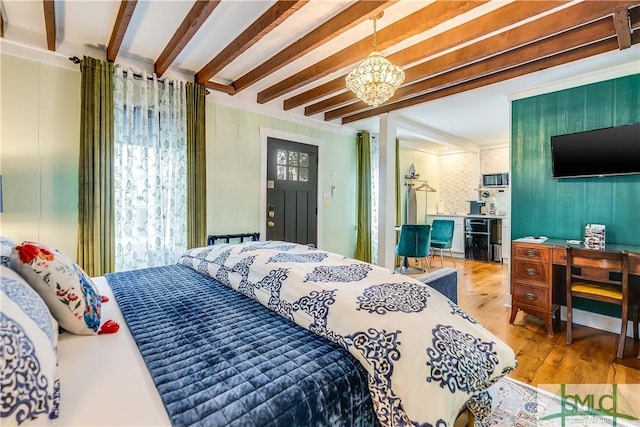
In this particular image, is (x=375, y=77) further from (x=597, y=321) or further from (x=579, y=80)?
(x=597, y=321)

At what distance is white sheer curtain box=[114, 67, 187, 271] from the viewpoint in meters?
2.71

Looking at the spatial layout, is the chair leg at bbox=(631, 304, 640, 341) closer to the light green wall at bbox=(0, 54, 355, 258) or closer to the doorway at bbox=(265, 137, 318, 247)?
the doorway at bbox=(265, 137, 318, 247)

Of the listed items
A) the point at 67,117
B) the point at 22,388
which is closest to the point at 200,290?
the point at 22,388

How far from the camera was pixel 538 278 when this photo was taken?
273 cm

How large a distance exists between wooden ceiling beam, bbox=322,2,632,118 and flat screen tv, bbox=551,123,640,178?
3.27ft

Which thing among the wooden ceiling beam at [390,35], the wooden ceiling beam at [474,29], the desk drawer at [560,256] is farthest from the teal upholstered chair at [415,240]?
the wooden ceiling beam at [390,35]

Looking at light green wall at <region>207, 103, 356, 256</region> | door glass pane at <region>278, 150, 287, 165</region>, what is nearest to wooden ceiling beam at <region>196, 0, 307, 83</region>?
light green wall at <region>207, 103, 356, 256</region>

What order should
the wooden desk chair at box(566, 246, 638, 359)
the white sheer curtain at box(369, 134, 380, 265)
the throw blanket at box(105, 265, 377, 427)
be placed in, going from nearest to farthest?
the throw blanket at box(105, 265, 377, 427) → the wooden desk chair at box(566, 246, 638, 359) → the white sheer curtain at box(369, 134, 380, 265)

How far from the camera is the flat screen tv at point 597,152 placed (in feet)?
8.34

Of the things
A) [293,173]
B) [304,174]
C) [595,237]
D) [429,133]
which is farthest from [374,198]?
[595,237]

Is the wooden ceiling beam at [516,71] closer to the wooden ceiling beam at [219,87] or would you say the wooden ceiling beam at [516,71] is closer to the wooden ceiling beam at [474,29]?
the wooden ceiling beam at [474,29]

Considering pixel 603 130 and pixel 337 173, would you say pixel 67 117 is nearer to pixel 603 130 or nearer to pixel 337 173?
pixel 337 173

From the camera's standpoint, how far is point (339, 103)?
3658mm

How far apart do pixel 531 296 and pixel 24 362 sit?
345cm
